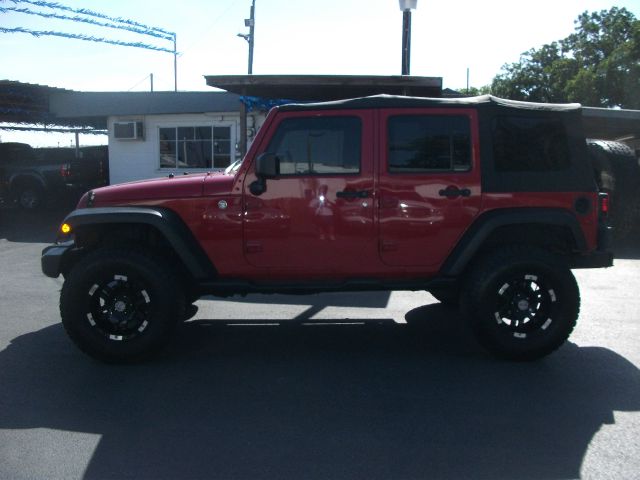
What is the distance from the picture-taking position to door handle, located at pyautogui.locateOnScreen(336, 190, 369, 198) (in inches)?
201

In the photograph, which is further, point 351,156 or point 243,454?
point 351,156

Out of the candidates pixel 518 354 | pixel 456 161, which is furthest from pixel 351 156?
pixel 518 354

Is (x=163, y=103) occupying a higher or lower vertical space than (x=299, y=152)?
higher

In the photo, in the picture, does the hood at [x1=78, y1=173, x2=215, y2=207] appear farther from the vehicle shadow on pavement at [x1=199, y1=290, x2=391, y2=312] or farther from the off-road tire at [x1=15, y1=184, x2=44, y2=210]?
the off-road tire at [x1=15, y1=184, x2=44, y2=210]

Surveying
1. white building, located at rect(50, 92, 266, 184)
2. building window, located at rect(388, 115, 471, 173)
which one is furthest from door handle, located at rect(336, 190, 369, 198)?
white building, located at rect(50, 92, 266, 184)

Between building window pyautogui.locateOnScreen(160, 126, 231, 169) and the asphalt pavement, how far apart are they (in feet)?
40.1

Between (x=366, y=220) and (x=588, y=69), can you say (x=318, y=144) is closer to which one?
(x=366, y=220)

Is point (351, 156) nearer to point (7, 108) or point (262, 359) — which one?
point (262, 359)

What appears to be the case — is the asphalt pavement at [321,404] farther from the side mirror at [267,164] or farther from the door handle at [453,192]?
the side mirror at [267,164]

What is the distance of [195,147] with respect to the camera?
1888 cm

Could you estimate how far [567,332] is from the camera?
5.12 m

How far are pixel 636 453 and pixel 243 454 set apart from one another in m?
2.18

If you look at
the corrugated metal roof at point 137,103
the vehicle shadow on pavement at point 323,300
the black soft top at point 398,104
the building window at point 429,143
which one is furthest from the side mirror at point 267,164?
the corrugated metal roof at point 137,103

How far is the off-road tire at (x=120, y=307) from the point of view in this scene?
5.07 metres
